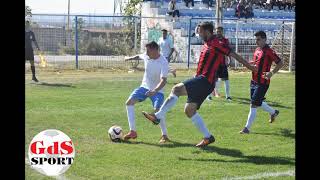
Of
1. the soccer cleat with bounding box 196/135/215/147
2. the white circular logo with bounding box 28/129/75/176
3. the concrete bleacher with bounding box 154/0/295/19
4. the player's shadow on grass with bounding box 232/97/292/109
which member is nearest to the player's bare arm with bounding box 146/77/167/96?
the soccer cleat with bounding box 196/135/215/147

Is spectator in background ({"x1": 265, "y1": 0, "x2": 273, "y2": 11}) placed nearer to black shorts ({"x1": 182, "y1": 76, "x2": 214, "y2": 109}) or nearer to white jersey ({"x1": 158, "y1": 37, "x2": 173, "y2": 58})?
white jersey ({"x1": 158, "y1": 37, "x2": 173, "y2": 58})

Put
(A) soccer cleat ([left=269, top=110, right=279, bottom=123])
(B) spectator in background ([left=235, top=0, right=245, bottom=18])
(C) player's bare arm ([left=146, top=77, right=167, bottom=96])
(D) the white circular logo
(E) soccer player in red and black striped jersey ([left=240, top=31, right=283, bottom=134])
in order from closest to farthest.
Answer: (D) the white circular logo → (C) player's bare arm ([left=146, top=77, right=167, bottom=96]) → (E) soccer player in red and black striped jersey ([left=240, top=31, right=283, bottom=134]) → (A) soccer cleat ([left=269, top=110, right=279, bottom=123]) → (B) spectator in background ([left=235, top=0, right=245, bottom=18])

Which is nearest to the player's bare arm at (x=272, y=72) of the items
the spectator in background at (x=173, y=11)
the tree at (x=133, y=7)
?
the spectator in background at (x=173, y=11)

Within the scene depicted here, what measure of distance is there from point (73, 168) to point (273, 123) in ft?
16.8

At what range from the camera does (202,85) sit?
801 cm

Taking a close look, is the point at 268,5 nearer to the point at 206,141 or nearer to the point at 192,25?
the point at 192,25

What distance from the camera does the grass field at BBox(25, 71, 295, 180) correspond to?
263 inches

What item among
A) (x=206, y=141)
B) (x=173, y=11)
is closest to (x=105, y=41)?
(x=173, y=11)

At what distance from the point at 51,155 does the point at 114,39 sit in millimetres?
18924

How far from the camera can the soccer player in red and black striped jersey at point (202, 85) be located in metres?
7.99

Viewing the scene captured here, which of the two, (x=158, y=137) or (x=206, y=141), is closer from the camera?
(x=206, y=141)

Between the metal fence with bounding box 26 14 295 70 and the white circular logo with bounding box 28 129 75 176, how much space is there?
15.8 m

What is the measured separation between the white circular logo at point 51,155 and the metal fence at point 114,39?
15760 millimetres
